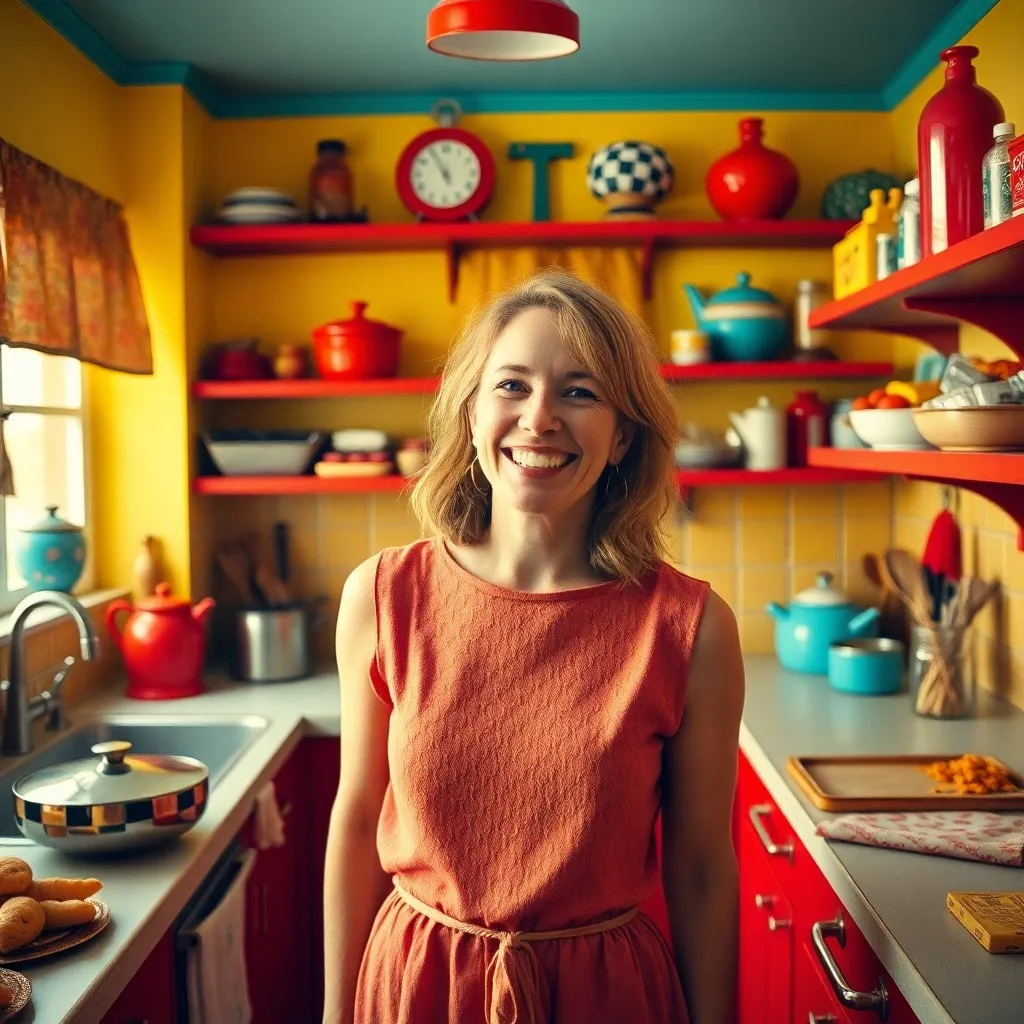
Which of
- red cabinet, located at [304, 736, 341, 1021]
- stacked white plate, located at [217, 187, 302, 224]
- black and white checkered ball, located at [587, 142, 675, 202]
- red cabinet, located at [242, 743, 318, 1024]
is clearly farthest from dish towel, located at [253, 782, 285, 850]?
black and white checkered ball, located at [587, 142, 675, 202]

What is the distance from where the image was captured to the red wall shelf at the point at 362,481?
9.68ft

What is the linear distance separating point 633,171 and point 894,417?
122cm

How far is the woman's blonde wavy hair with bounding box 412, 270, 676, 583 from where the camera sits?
53.2 inches

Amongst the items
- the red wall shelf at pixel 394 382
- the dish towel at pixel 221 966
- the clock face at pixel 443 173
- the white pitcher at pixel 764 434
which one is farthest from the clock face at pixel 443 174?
the dish towel at pixel 221 966

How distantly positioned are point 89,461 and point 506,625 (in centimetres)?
193

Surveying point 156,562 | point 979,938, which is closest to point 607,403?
point 979,938

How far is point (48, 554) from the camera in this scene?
2.44 metres

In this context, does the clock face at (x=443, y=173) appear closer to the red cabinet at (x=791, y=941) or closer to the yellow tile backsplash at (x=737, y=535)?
the yellow tile backsplash at (x=737, y=535)

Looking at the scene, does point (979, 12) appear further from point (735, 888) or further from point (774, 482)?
point (735, 888)

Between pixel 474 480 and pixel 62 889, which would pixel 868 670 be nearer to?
pixel 474 480

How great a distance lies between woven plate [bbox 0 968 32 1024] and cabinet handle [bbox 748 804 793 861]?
4.01 feet

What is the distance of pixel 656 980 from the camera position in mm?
1327

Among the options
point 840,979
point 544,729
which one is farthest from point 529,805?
point 840,979

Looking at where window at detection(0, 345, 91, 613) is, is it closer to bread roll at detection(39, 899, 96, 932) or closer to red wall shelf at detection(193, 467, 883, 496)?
red wall shelf at detection(193, 467, 883, 496)
